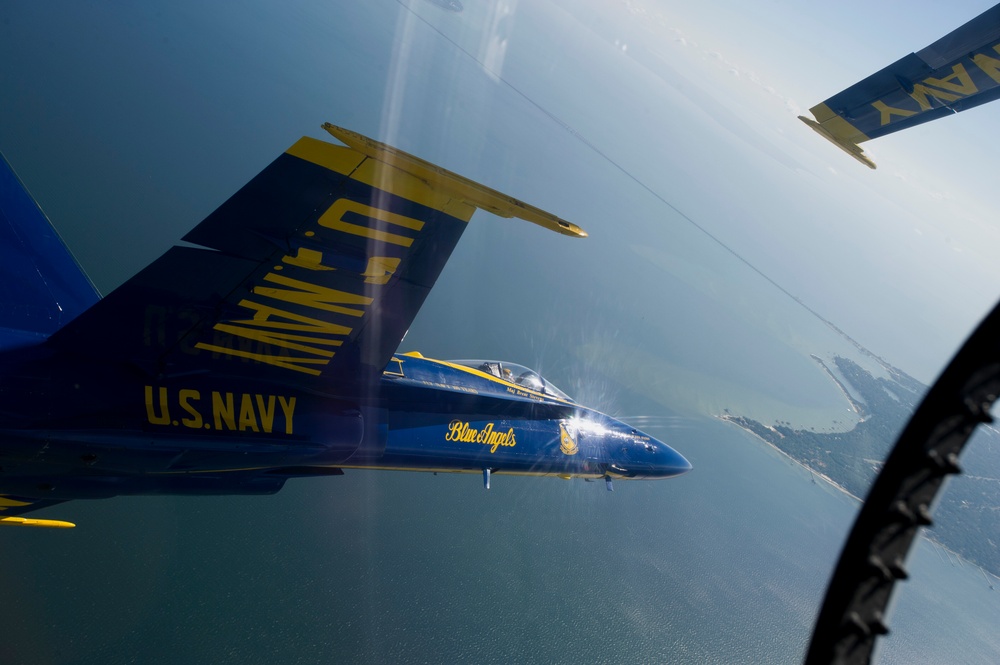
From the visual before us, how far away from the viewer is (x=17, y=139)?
3956 cm

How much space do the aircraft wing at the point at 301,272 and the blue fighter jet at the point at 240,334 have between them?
20mm

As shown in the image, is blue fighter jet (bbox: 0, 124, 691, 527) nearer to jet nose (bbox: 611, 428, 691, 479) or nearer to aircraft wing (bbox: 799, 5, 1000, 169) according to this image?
jet nose (bbox: 611, 428, 691, 479)

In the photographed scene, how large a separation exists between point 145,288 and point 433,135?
7783 centimetres

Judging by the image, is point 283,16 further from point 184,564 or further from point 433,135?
point 184,564

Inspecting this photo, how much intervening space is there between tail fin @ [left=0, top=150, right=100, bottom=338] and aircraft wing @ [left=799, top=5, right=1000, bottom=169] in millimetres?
16875

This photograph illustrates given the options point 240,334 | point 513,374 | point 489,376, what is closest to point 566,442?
point 513,374

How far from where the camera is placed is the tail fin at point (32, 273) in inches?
277

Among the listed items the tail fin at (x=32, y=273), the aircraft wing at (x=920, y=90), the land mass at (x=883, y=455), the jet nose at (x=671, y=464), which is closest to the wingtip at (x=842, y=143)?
the aircraft wing at (x=920, y=90)

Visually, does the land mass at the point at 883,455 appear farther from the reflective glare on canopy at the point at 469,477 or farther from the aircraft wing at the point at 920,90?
the aircraft wing at the point at 920,90

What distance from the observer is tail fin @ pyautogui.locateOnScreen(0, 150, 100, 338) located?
7.02m

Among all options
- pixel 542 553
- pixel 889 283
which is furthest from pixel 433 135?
pixel 889 283

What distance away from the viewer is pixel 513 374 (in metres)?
11.4

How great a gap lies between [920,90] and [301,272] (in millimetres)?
15747

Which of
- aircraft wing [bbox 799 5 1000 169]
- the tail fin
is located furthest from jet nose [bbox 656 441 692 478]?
the tail fin
